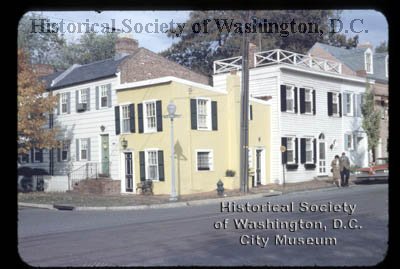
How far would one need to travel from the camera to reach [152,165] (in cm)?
407

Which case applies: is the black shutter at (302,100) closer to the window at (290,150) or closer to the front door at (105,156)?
the window at (290,150)

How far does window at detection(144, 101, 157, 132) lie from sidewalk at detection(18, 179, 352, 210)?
598mm

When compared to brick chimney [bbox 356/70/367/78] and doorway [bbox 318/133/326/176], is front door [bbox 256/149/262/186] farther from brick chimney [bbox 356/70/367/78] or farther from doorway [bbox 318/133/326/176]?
brick chimney [bbox 356/70/367/78]

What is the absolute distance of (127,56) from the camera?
387cm

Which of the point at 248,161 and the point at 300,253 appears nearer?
the point at 300,253

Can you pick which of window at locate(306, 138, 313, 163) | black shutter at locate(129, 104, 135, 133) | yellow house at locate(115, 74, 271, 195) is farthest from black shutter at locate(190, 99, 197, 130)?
window at locate(306, 138, 313, 163)

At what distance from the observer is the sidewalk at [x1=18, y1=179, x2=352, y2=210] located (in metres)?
3.76

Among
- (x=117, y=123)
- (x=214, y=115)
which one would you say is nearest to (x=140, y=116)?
(x=117, y=123)

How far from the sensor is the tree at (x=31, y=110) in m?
3.43

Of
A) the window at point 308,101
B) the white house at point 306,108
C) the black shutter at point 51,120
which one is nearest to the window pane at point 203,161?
the white house at point 306,108

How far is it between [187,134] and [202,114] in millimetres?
217

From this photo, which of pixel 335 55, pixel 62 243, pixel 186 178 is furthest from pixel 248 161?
pixel 62 243
